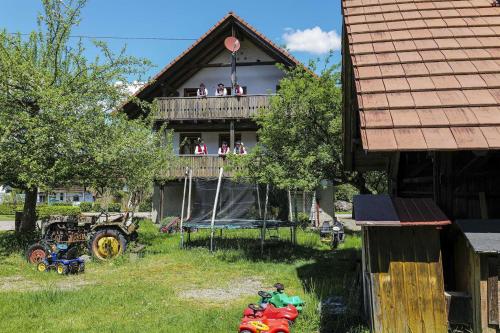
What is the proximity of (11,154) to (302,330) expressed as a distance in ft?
30.0

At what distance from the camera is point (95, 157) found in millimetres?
12672

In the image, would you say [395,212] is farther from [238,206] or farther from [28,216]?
[28,216]

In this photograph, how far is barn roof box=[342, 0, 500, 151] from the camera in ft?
13.4

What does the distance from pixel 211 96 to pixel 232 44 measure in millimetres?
2754

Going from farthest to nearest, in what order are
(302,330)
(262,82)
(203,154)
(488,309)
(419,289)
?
(262,82)
(203,154)
(302,330)
(419,289)
(488,309)

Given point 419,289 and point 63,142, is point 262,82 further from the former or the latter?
point 419,289

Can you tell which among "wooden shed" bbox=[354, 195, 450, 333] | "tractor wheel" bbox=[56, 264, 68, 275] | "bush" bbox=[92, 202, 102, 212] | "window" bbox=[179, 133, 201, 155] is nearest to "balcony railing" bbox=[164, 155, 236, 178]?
"window" bbox=[179, 133, 201, 155]

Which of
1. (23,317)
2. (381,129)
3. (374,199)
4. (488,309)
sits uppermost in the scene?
(381,129)

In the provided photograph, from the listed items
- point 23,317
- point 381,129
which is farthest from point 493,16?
point 23,317

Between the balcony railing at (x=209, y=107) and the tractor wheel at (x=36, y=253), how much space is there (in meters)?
11.6

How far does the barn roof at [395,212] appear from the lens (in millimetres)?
4492

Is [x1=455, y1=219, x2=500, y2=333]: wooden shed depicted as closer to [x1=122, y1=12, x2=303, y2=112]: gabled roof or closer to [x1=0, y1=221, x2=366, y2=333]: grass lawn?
[x1=0, y1=221, x2=366, y2=333]: grass lawn

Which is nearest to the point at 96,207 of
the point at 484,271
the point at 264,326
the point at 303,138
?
the point at 303,138

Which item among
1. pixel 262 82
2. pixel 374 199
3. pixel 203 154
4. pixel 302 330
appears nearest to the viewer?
pixel 374 199
